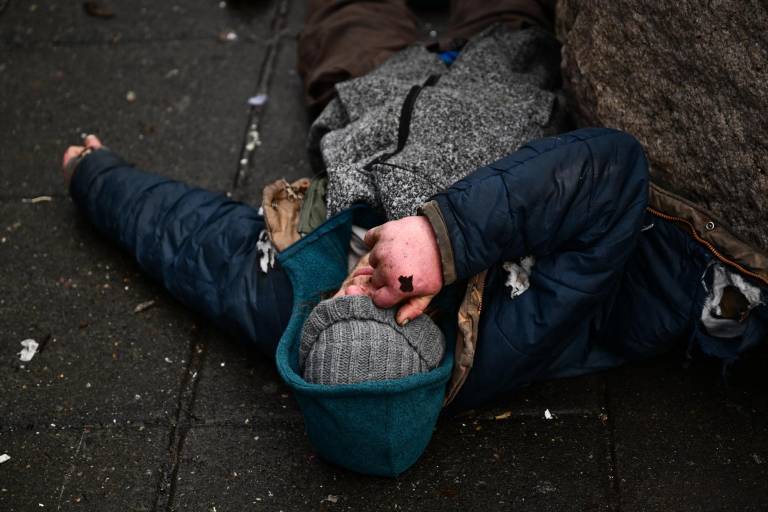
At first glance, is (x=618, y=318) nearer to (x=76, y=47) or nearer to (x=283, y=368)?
(x=283, y=368)

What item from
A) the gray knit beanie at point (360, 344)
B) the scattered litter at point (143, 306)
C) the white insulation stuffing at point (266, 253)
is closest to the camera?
the gray knit beanie at point (360, 344)

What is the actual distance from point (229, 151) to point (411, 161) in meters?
1.09

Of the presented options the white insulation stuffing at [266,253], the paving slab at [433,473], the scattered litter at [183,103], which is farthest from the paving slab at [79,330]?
the scattered litter at [183,103]

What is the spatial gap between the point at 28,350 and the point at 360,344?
1.18 m

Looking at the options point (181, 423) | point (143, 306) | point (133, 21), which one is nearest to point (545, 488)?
point (181, 423)

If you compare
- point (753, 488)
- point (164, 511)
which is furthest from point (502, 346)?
point (164, 511)

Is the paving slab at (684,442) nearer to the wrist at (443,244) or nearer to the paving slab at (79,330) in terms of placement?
the wrist at (443,244)

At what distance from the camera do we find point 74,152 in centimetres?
295

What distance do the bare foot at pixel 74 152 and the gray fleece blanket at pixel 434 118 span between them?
76 centimetres

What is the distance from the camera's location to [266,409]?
2391 millimetres

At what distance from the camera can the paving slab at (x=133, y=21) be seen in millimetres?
3744

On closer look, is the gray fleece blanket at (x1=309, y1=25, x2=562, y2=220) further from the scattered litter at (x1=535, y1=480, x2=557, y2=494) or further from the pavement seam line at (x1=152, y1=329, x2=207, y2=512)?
the scattered litter at (x1=535, y1=480, x2=557, y2=494)

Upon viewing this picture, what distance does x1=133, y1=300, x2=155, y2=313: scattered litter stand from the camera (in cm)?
267

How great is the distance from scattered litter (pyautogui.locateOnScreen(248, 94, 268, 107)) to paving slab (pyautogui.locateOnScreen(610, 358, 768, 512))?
67.2 inches
